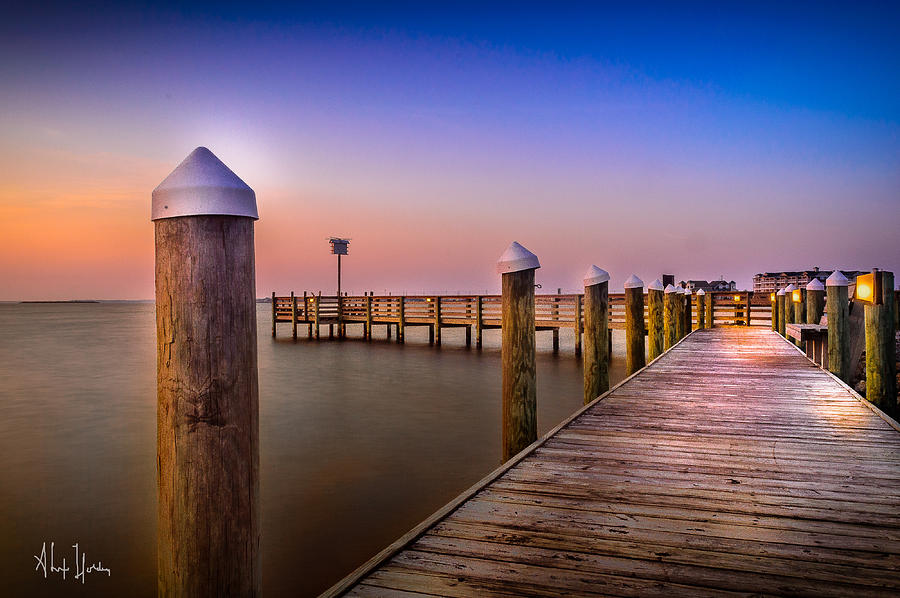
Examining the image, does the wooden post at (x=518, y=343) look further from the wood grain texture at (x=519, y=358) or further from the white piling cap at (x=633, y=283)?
the white piling cap at (x=633, y=283)

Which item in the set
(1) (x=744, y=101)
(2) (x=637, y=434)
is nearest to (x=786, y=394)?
(2) (x=637, y=434)

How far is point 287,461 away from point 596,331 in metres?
4.75

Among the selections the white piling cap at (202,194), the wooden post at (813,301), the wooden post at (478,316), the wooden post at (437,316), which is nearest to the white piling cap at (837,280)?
the wooden post at (813,301)

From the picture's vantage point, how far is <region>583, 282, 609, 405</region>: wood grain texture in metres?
6.64

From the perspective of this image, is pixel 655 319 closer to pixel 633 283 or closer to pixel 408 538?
pixel 633 283

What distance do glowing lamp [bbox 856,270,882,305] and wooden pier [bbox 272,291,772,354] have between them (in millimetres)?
12100

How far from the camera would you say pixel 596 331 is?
6.62 metres

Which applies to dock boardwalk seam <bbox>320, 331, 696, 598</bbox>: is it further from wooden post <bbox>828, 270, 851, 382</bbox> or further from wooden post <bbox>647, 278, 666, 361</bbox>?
wooden post <bbox>647, 278, 666, 361</bbox>

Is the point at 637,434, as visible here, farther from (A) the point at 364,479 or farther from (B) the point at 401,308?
(B) the point at 401,308

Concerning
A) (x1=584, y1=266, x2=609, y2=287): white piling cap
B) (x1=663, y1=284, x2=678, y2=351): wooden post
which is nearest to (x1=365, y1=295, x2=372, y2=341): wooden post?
(x1=663, y1=284, x2=678, y2=351): wooden post

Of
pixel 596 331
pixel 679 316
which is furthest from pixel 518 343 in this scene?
pixel 679 316

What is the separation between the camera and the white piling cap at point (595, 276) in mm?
6770

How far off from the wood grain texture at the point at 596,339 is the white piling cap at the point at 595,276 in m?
0.05

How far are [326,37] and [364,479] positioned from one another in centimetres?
1776
